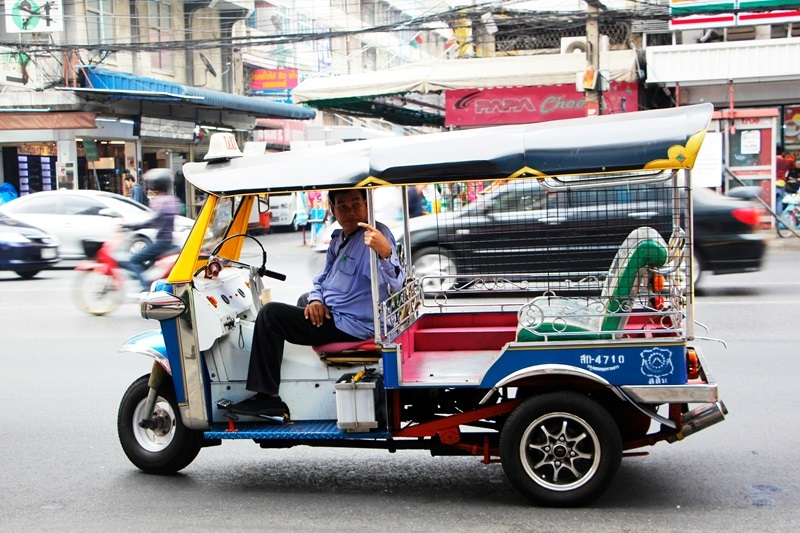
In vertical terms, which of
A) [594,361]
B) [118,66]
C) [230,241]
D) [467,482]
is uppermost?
[118,66]

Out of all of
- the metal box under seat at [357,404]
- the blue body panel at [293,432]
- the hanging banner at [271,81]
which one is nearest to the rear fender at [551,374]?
the metal box under seat at [357,404]

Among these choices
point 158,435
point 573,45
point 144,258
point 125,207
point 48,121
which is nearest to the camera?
point 158,435

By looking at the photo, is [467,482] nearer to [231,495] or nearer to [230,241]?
[231,495]

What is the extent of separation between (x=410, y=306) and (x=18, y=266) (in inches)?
488

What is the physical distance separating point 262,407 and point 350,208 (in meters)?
1.20

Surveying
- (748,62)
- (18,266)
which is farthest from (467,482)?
(748,62)

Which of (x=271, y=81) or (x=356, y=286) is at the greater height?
(x=271, y=81)

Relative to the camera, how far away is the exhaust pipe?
15.1ft

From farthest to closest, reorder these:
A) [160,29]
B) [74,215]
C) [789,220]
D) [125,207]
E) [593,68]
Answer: [160,29], [789,220], [125,207], [74,215], [593,68]

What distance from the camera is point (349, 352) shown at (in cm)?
505

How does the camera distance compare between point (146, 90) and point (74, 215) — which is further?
point (146, 90)

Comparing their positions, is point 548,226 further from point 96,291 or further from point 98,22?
point 98,22

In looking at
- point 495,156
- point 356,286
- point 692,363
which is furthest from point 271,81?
point 692,363

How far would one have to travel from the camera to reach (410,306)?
562cm
